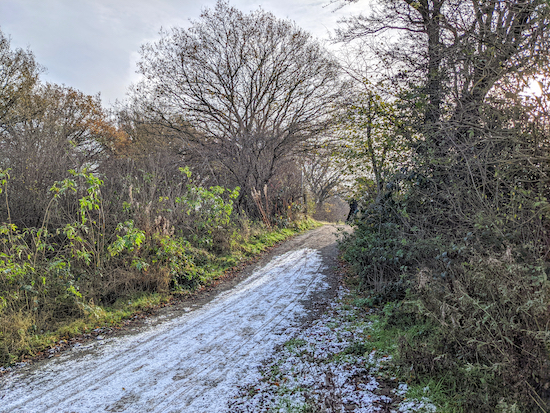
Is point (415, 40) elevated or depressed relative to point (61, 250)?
elevated

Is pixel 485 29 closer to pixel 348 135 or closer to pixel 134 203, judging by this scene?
pixel 348 135

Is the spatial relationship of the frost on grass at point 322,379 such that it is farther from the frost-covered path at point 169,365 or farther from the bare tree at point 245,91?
the bare tree at point 245,91

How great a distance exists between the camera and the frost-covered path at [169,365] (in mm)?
3709

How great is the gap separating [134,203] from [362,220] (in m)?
5.76


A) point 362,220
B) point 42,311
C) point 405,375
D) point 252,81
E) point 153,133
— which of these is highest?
point 252,81

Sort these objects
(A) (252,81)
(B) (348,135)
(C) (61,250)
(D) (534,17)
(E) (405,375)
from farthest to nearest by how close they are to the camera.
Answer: (A) (252,81) → (B) (348,135) → (C) (61,250) → (D) (534,17) → (E) (405,375)

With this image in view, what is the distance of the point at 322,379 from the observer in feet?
13.1

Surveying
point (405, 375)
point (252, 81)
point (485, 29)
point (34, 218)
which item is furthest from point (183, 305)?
point (252, 81)

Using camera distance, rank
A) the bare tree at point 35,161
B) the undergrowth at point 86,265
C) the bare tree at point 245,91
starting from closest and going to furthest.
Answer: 1. the undergrowth at point 86,265
2. the bare tree at point 35,161
3. the bare tree at point 245,91

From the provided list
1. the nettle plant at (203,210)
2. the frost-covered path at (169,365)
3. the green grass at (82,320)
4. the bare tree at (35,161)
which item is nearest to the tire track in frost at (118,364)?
the frost-covered path at (169,365)

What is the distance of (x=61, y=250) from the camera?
690 cm

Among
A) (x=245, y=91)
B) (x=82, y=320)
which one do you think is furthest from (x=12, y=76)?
(x=82, y=320)

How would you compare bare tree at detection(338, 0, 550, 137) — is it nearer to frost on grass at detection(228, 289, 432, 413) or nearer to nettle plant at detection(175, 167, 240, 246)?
frost on grass at detection(228, 289, 432, 413)

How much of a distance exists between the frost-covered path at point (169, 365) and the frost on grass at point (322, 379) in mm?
252
